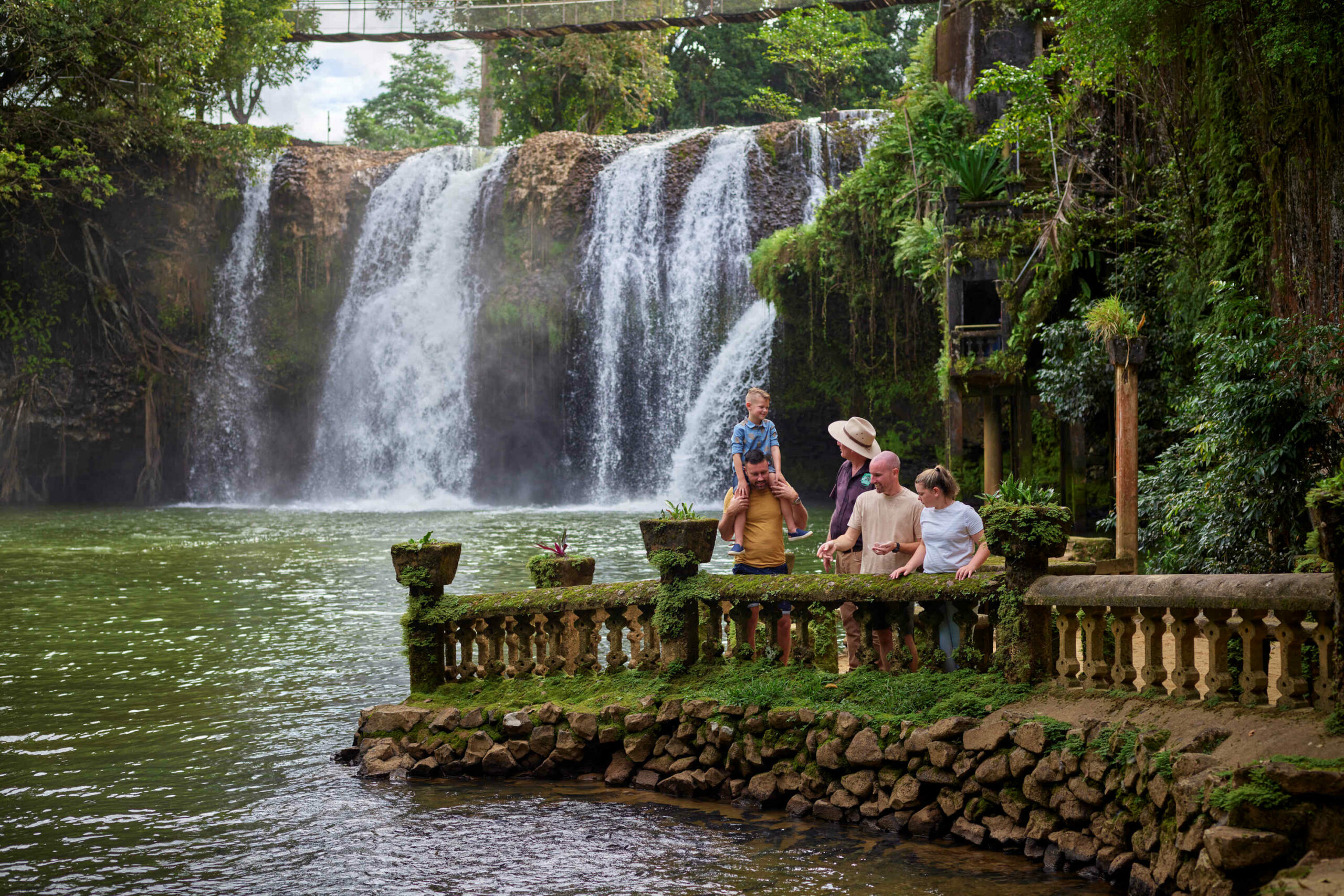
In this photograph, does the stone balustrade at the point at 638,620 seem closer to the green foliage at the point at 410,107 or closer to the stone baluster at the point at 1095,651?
the stone baluster at the point at 1095,651

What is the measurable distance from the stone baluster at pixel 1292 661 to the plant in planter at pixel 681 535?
3.60 meters

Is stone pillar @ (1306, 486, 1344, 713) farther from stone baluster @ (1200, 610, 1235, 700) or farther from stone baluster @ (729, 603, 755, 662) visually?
stone baluster @ (729, 603, 755, 662)

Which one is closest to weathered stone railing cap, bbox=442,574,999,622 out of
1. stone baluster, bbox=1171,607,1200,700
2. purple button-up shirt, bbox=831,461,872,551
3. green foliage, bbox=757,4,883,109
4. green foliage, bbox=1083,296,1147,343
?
purple button-up shirt, bbox=831,461,872,551

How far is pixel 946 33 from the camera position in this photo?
23250 millimetres

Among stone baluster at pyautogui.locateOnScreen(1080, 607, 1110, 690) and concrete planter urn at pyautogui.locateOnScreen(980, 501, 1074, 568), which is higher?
concrete planter urn at pyautogui.locateOnScreen(980, 501, 1074, 568)

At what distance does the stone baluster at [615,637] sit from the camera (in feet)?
28.7

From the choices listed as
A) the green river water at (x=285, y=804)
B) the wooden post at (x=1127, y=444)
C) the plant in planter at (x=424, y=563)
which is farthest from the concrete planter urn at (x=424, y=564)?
the wooden post at (x=1127, y=444)

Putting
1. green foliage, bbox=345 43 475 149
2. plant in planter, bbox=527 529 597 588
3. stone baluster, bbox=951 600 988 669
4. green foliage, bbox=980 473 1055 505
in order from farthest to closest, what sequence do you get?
green foliage, bbox=345 43 475 149 < plant in planter, bbox=527 529 597 588 < stone baluster, bbox=951 600 988 669 < green foliage, bbox=980 473 1055 505

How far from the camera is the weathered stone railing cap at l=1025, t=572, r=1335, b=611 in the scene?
5.94 metres

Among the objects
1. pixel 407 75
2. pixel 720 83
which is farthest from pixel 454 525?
pixel 407 75

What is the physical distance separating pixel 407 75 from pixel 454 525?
37249 millimetres

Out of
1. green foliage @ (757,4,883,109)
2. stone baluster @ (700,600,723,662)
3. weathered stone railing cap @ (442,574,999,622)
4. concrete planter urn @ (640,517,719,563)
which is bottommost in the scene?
stone baluster @ (700,600,723,662)

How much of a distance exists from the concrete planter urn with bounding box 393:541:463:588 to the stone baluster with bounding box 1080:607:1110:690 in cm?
443

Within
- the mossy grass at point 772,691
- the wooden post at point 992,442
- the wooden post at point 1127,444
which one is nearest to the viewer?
the mossy grass at point 772,691
